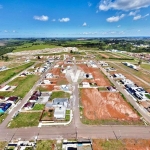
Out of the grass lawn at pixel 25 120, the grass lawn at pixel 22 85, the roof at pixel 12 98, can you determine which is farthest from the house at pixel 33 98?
the grass lawn at pixel 25 120

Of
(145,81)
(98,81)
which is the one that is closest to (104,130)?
(98,81)

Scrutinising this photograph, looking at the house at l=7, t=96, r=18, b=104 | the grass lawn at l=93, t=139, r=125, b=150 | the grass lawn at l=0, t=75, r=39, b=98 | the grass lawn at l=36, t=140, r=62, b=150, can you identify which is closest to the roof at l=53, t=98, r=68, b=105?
the house at l=7, t=96, r=18, b=104

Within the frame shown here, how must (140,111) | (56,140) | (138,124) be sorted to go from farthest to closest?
(140,111) → (138,124) → (56,140)

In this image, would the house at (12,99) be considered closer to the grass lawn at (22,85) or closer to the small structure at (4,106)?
the small structure at (4,106)

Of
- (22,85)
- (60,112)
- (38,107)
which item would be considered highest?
(60,112)

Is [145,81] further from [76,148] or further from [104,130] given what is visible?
[76,148]

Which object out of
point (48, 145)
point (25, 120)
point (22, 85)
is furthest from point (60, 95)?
point (48, 145)

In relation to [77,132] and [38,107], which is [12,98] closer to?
[38,107]
